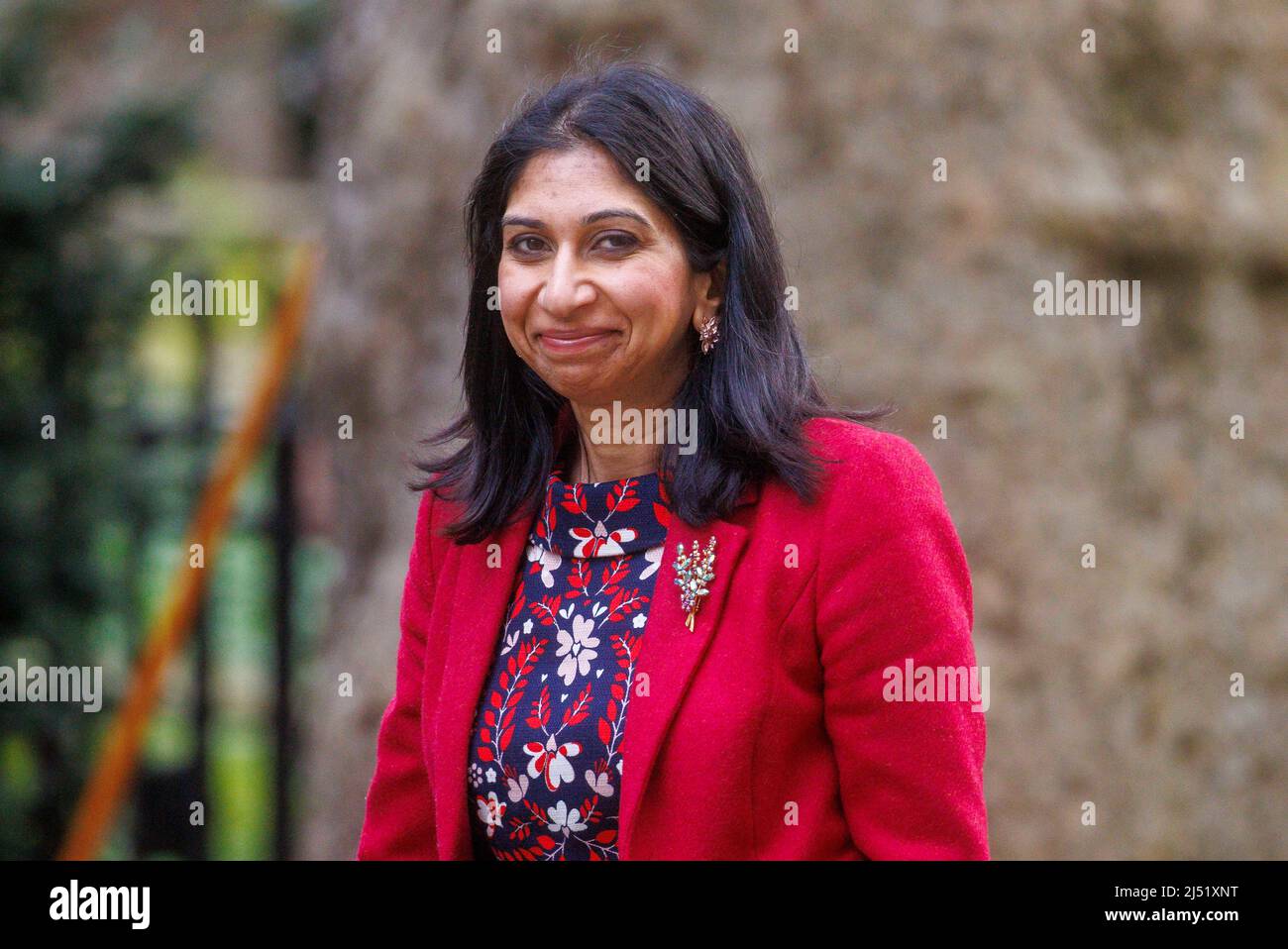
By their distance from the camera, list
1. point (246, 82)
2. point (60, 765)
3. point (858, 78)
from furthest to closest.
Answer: point (246, 82) → point (60, 765) → point (858, 78)

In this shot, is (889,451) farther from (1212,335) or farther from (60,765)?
(60,765)

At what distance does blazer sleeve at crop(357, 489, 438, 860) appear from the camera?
2.44 meters

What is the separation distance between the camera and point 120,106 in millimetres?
5293

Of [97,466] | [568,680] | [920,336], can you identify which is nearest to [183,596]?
[97,466]

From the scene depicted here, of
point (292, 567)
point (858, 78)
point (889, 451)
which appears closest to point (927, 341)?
point (858, 78)

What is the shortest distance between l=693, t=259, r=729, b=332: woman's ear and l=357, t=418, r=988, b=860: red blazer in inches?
10.4

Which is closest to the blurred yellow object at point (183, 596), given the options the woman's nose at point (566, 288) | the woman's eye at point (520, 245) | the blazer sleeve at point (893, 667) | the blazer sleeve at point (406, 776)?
the blazer sleeve at point (406, 776)

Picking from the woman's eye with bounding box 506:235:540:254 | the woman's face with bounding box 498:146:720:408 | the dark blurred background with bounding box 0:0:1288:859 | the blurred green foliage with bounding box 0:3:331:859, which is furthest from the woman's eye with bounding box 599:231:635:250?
the blurred green foliage with bounding box 0:3:331:859

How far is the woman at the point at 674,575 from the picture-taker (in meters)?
2.03

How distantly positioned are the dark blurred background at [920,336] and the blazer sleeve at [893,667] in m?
1.96

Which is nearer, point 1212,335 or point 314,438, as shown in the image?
point 1212,335
